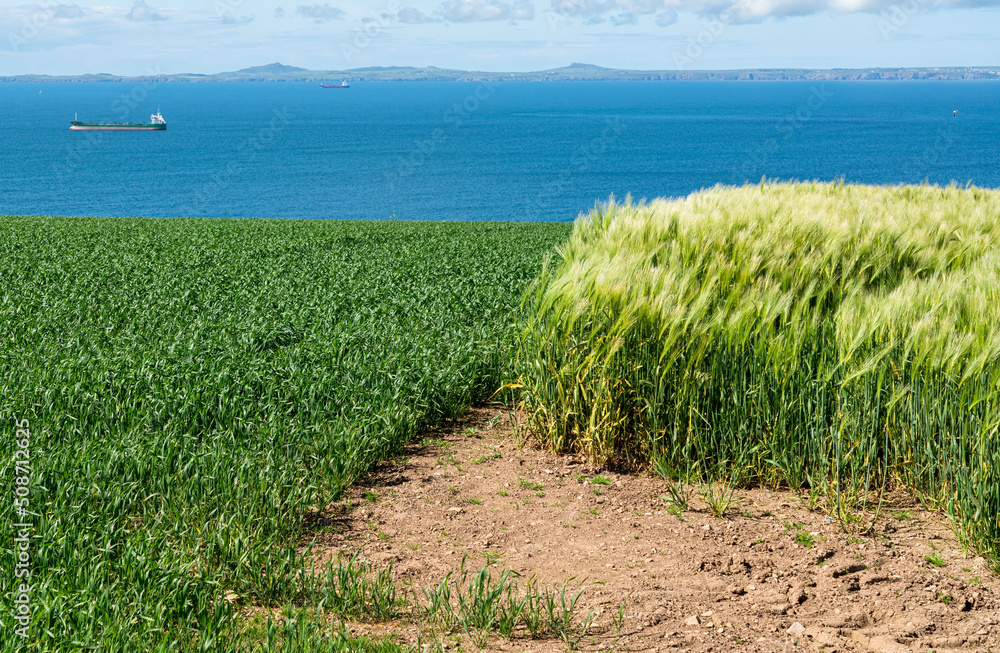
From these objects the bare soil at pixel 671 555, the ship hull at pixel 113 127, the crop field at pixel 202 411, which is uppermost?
the ship hull at pixel 113 127

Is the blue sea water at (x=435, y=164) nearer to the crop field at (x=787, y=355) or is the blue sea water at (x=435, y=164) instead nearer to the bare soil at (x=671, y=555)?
the crop field at (x=787, y=355)

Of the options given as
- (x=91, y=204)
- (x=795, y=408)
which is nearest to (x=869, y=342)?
(x=795, y=408)

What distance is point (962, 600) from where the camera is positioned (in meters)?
4.01

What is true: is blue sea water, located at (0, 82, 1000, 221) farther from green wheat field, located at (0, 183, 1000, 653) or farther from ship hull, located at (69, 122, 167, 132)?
green wheat field, located at (0, 183, 1000, 653)

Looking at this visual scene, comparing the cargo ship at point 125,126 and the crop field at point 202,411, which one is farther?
the cargo ship at point 125,126

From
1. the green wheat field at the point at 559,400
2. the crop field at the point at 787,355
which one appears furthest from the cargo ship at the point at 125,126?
the crop field at the point at 787,355

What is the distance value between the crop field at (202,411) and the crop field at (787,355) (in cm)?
177

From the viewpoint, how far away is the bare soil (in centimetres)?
384

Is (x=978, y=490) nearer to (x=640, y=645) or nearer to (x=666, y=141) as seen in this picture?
(x=640, y=645)

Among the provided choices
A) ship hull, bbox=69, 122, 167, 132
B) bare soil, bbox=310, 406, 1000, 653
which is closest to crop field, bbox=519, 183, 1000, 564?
bare soil, bbox=310, 406, 1000, 653

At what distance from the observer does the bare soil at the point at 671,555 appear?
3838 mm

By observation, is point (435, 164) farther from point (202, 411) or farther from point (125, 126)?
point (202, 411)

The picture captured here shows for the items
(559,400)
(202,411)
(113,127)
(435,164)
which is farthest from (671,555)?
(113,127)

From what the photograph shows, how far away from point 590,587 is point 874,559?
1.64 metres
